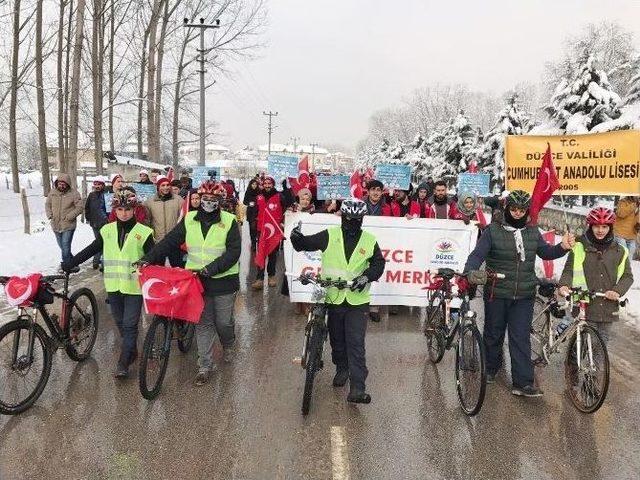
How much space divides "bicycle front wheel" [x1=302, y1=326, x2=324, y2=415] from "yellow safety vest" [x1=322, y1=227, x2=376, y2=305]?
0.36m

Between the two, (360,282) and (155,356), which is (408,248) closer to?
(360,282)

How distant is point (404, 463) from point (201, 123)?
22677 mm

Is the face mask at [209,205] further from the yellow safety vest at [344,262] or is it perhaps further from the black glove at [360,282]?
the black glove at [360,282]

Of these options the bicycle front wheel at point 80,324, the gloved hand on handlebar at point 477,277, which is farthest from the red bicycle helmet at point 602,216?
the bicycle front wheel at point 80,324

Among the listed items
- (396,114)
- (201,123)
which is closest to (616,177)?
(201,123)

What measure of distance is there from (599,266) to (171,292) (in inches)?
161

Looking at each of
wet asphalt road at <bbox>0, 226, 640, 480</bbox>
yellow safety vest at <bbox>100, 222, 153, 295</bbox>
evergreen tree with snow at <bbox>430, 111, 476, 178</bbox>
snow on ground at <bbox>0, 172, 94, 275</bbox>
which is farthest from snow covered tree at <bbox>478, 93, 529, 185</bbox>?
yellow safety vest at <bbox>100, 222, 153, 295</bbox>

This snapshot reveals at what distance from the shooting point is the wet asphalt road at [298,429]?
373 centimetres

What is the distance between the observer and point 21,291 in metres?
4.48

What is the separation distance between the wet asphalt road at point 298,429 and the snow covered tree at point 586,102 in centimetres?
1846

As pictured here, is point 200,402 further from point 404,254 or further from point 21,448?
point 404,254

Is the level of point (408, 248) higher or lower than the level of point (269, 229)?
lower

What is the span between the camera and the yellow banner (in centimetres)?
721

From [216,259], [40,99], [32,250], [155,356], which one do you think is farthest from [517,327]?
[40,99]
